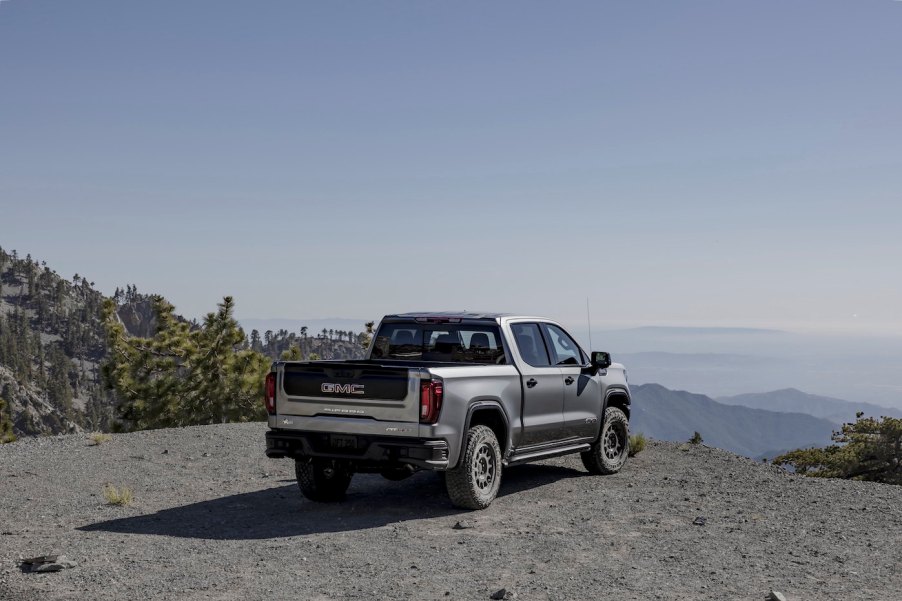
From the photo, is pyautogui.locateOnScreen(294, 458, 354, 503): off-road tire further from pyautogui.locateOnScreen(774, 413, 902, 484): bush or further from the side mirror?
pyautogui.locateOnScreen(774, 413, 902, 484): bush

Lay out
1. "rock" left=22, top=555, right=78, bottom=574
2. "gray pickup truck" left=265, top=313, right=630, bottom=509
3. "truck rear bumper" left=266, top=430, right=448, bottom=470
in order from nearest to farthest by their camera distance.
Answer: "rock" left=22, top=555, right=78, bottom=574 < "truck rear bumper" left=266, top=430, right=448, bottom=470 < "gray pickup truck" left=265, top=313, right=630, bottom=509

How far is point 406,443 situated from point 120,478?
214 inches

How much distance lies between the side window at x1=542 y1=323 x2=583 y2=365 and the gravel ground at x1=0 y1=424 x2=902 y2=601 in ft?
5.35

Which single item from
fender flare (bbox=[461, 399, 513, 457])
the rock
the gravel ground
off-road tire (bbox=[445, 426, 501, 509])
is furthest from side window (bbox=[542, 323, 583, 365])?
the rock

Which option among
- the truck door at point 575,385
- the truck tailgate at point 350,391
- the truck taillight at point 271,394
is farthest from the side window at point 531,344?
the truck taillight at point 271,394

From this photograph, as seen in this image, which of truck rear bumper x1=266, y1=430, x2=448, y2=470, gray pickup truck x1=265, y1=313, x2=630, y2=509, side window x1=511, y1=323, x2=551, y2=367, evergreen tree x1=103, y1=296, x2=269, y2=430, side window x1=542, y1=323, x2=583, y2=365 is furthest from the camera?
evergreen tree x1=103, y1=296, x2=269, y2=430

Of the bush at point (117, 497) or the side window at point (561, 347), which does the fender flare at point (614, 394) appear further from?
the bush at point (117, 497)

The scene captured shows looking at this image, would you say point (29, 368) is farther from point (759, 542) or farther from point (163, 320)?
point (759, 542)

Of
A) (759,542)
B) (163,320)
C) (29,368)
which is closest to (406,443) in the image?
(759,542)

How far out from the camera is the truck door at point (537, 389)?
10258 millimetres

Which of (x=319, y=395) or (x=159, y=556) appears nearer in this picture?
(x=159, y=556)

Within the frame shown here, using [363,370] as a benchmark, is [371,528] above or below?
below

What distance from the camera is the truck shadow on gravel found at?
350 inches

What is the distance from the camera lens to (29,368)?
18438 cm
